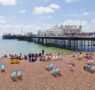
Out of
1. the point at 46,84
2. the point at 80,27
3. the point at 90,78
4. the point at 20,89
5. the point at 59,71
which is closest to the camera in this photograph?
the point at 20,89

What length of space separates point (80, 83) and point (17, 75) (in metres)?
4.02

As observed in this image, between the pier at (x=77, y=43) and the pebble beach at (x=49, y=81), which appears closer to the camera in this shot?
the pebble beach at (x=49, y=81)

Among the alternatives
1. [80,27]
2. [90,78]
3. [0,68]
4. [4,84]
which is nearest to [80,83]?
[90,78]

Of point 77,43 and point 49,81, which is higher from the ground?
point 49,81

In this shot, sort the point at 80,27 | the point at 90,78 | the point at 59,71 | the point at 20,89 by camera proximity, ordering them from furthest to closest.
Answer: the point at 80,27 → the point at 59,71 → the point at 90,78 → the point at 20,89

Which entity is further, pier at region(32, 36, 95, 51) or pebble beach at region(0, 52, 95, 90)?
pier at region(32, 36, 95, 51)

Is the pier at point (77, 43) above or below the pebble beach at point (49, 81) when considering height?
below

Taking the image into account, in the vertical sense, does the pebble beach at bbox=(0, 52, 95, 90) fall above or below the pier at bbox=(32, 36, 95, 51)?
above

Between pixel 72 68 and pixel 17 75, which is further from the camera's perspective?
pixel 72 68

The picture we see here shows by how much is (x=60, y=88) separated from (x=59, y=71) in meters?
4.05

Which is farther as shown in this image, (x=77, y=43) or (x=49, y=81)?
(x=77, y=43)

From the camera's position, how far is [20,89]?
15398 millimetres

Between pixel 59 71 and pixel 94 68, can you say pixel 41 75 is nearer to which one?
pixel 59 71

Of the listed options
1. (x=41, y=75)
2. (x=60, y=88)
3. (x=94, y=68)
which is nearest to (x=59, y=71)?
(x=41, y=75)
